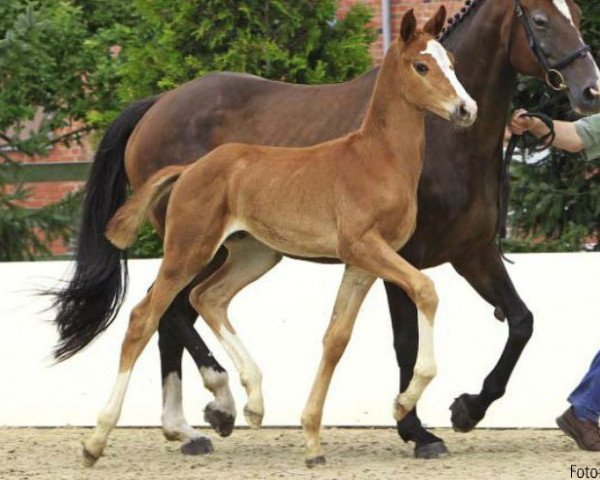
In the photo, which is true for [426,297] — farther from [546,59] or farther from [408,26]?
[546,59]

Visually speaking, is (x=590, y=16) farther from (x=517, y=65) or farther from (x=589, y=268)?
(x=517, y=65)

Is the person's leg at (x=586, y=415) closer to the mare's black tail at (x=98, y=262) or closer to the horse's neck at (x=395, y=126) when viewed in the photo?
the horse's neck at (x=395, y=126)

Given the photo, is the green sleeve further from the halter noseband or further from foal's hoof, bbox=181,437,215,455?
foal's hoof, bbox=181,437,215,455

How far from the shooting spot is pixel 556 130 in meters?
6.65

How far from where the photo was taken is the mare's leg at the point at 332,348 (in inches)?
246

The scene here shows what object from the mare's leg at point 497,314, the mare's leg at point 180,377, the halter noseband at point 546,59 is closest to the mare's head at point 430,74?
the halter noseband at point 546,59

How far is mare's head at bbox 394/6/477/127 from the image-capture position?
229 inches

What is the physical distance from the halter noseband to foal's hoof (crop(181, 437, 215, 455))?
7.14ft

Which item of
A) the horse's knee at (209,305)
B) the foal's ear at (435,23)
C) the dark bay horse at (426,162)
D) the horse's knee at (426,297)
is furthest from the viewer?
the horse's knee at (209,305)

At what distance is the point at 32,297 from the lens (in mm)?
8367

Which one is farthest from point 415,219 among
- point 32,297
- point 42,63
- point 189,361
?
point 42,63

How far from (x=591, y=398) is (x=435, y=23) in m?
1.74

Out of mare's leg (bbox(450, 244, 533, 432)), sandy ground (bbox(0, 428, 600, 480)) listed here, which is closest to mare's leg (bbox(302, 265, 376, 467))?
sandy ground (bbox(0, 428, 600, 480))

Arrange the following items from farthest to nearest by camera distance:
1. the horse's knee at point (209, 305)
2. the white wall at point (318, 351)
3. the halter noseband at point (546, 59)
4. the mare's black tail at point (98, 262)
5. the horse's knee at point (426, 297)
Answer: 1. the white wall at point (318, 351)
2. the mare's black tail at point (98, 262)
3. the horse's knee at point (209, 305)
4. the halter noseband at point (546, 59)
5. the horse's knee at point (426, 297)
